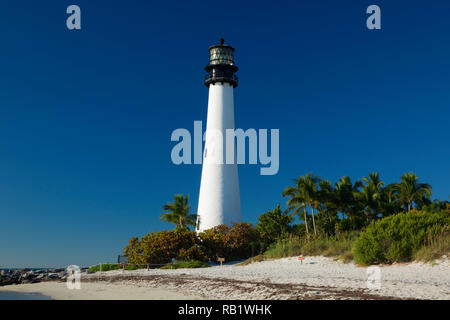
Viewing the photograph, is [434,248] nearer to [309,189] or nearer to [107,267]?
[309,189]

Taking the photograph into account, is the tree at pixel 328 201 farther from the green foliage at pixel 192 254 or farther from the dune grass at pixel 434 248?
the dune grass at pixel 434 248

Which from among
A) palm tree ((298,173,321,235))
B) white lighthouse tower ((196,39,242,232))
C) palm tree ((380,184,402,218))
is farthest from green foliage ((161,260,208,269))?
palm tree ((380,184,402,218))

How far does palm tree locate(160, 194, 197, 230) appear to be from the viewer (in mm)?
37875

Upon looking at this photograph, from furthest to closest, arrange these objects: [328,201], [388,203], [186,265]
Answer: [388,203], [328,201], [186,265]

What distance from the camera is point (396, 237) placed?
59.5 feet

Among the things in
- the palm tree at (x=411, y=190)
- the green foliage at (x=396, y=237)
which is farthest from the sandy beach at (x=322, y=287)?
the palm tree at (x=411, y=190)

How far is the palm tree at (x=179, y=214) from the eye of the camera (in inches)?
1491

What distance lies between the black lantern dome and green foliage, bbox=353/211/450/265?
2243 centimetres

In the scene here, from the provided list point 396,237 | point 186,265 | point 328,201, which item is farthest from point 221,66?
point 396,237

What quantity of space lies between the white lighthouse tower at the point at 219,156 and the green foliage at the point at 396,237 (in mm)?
16978

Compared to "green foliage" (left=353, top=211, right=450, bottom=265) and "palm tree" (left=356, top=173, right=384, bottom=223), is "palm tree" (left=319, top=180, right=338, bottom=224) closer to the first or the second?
"palm tree" (left=356, top=173, right=384, bottom=223)

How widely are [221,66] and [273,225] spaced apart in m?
16.0
